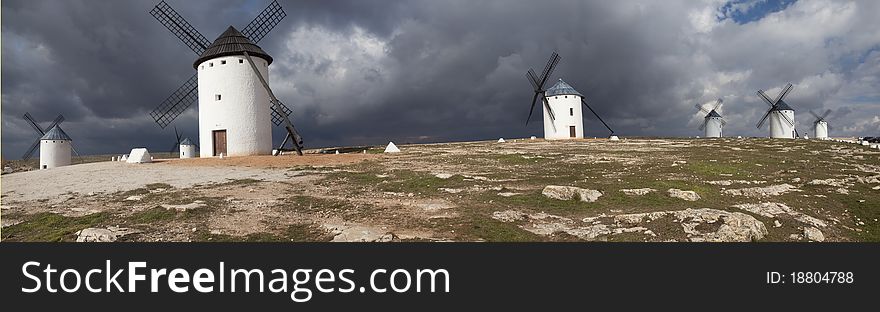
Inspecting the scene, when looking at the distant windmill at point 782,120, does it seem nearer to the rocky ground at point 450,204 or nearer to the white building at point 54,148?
the rocky ground at point 450,204

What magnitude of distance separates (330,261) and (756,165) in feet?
97.3

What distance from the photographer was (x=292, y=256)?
31.7ft

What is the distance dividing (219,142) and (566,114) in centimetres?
4789

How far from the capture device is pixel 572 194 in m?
17.0

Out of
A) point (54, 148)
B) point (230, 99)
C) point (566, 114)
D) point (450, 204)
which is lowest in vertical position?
point (450, 204)

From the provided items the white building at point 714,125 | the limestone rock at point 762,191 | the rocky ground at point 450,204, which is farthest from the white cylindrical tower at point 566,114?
the limestone rock at point 762,191

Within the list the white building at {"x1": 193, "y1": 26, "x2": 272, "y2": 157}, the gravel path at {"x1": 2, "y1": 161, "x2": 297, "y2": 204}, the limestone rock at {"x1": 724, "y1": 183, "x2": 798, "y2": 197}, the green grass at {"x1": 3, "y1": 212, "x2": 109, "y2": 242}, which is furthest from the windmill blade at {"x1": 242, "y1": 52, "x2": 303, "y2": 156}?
the limestone rock at {"x1": 724, "y1": 183, "x2": 798, "y2": 197}

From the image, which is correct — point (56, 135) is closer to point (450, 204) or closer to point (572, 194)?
point (450, 204)

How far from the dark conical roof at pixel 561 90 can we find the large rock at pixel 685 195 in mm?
50925

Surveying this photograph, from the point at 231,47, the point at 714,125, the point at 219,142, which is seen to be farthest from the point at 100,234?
the point at 714,125

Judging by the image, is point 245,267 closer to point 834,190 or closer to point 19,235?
point 19,235

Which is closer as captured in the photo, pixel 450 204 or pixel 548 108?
pixel 450 204

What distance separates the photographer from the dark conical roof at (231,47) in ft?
125

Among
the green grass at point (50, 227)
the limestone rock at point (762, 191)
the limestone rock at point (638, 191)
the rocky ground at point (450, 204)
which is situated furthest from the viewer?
the limestone rock at point (762, 191)
